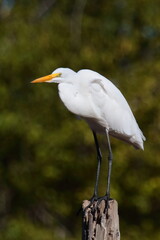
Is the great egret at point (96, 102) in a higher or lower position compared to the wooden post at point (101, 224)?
higher

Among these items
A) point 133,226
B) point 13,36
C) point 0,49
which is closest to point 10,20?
point 13,36

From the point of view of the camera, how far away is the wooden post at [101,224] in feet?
10.7

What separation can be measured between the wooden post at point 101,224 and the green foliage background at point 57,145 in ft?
13.4

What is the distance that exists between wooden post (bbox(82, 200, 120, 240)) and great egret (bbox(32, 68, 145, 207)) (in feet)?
1.31

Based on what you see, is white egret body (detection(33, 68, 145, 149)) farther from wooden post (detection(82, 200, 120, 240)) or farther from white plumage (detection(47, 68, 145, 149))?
wooden post (detection(82, 200, 120, 240))

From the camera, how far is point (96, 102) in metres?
4.12

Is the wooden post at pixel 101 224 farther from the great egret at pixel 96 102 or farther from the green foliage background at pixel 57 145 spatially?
the green foliage background at pixel 57 145

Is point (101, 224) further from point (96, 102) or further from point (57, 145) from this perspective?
point (57, 145)

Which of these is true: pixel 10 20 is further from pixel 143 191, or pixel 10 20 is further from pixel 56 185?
pixel 143 191

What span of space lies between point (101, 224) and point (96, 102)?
1.03 m

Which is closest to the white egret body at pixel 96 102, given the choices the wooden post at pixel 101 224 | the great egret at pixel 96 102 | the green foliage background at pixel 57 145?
the great egret at pixel 96 102

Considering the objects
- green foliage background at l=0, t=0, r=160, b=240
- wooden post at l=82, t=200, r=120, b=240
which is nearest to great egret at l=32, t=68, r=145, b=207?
wooden post at l=82, t=200, r=120, b=240

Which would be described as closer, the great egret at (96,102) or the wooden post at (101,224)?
the wooden post at (101,224)

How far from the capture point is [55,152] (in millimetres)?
7777
